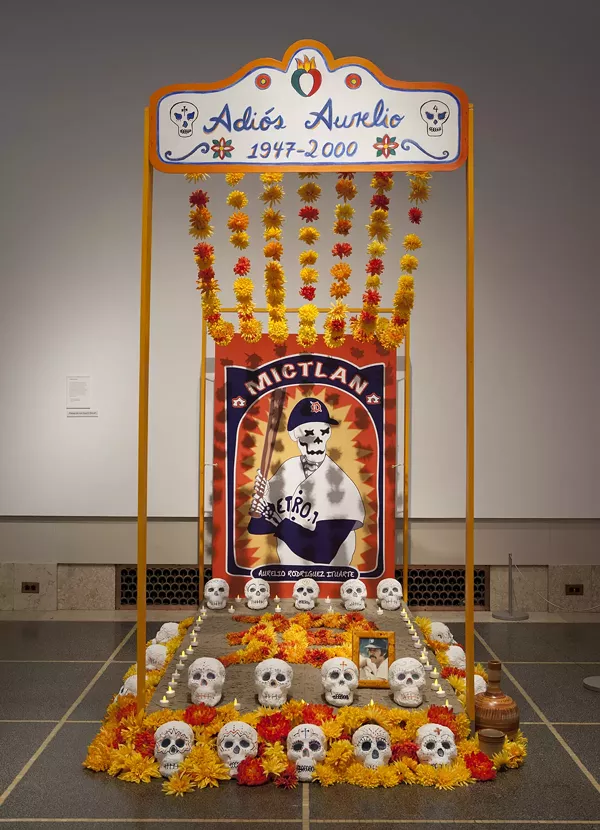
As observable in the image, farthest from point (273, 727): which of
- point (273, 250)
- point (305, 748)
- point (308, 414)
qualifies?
point (308, 414)

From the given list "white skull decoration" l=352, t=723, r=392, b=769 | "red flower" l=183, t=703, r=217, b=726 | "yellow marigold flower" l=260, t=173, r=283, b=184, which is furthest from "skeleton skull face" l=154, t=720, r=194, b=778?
"yellow marigold flower" l=260, t=173, r=283, b=184

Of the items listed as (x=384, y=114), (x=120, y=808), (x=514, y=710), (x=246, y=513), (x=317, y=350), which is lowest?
(x=120, y=808)

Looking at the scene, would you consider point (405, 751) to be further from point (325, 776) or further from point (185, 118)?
point (185, 118)

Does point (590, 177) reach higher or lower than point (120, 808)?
higher

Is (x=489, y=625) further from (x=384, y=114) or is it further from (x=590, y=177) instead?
(x=384, y=114)

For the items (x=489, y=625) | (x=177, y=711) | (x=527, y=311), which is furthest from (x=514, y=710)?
(x=527, y=311)

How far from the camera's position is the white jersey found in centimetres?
569

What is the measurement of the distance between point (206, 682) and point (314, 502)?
7.14 feet

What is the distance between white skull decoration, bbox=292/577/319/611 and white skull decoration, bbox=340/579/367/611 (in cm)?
18

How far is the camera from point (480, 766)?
3.23m

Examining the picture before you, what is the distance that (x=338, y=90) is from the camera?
Result: 339cm

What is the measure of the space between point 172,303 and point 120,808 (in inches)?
146

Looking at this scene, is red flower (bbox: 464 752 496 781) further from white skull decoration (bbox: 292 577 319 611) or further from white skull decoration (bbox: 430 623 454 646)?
white skull decoration (bbox: 292 577 319 611)

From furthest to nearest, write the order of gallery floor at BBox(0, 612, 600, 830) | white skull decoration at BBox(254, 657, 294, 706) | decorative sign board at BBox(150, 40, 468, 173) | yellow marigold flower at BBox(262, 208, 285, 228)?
yellow marigold flower at BBox(262, 208, 285, 228) → white skull decoration at BBox(254, 657, 294, 706) → decorative sign board at BBox(150, 40, 468, 173) → gallery floor at BBox(0, 612, 600, 830)
